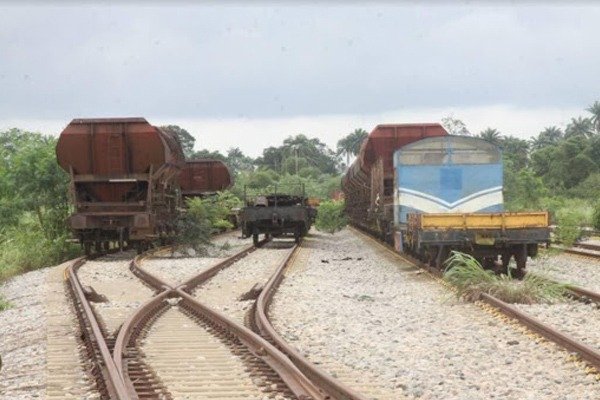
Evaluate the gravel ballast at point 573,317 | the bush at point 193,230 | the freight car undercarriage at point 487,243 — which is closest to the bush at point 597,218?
the bush at point 193,230

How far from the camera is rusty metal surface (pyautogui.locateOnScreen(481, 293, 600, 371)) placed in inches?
279

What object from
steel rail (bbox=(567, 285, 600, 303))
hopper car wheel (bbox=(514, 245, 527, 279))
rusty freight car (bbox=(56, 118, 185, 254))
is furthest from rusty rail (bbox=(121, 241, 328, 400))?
rusty freight car (bbox=(56, 118, 185, 254))

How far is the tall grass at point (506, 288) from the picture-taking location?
1138 centimetres

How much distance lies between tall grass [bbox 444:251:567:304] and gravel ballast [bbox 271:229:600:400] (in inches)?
10.3

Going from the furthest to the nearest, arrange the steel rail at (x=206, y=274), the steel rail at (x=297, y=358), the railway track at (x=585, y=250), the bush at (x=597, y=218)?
the bush at (x=597, y=218)
the railway track at (x=585, y=250)
the steel rail at (x=206, y=274)
the steel rail at (x=297, y=358)

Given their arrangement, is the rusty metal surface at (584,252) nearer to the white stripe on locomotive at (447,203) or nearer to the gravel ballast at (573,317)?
the white stripe on locomotive at (447,203)

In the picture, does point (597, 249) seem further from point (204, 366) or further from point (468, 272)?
point (204, 366)

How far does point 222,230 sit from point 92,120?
55.4ft

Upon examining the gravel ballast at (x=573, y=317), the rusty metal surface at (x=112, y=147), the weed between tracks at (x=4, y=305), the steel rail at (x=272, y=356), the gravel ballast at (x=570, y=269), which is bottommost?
the gravel ballast at (x=570, y=269)

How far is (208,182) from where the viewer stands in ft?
113

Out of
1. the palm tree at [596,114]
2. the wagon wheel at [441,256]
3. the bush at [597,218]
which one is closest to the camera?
the wagon wheel at [441,256]

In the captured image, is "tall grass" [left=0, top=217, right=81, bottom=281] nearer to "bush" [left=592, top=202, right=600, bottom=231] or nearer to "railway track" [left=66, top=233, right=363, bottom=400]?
"railway track" [left=66, top=233, right=363, bottom=400]

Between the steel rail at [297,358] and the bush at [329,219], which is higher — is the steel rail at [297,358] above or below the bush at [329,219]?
above

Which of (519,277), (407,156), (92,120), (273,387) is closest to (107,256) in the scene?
(92,120)
